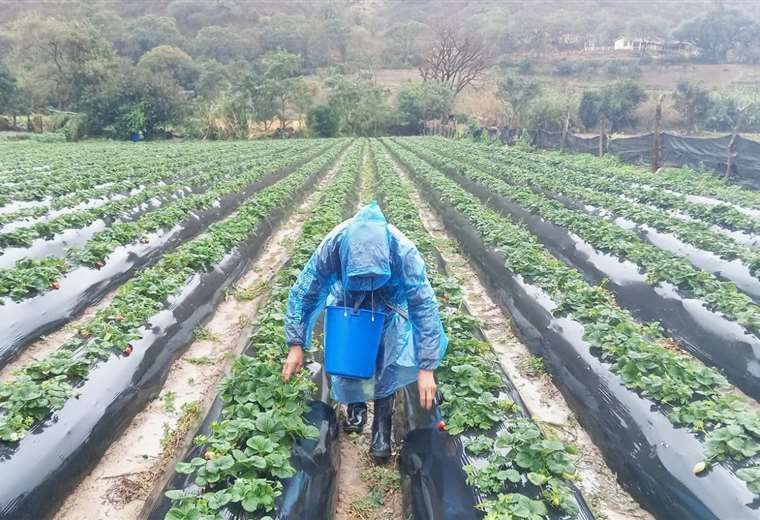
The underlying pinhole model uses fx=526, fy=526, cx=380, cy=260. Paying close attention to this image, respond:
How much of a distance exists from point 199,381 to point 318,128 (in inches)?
1717

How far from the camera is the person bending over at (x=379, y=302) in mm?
3059

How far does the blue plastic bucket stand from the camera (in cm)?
327

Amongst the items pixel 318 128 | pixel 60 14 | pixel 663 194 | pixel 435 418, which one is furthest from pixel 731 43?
pixel 60 14

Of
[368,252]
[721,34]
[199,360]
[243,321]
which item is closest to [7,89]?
[243,321]

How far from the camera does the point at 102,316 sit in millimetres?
5188

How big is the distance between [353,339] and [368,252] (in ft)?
2.11

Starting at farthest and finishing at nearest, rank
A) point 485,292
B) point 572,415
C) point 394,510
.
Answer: point 485,292
point 572,415
point 394,510

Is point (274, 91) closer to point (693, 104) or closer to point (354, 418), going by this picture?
point (693, 104)

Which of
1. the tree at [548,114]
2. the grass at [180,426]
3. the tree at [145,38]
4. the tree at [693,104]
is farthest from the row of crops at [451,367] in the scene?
the tree at [145,38]

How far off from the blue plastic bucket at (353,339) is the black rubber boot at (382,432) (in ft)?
1.78

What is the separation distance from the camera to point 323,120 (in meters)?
46.5

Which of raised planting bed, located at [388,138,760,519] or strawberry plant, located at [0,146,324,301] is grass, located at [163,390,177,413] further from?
raised planting bed, located at [388,138,760,519]

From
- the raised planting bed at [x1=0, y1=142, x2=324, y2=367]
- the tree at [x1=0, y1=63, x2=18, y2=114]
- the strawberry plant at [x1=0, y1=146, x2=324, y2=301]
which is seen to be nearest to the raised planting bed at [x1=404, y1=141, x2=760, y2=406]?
the raised planting bed at [x1=0, y1=142, x2=324, y2=367]

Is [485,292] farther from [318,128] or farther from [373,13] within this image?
[373,13]
